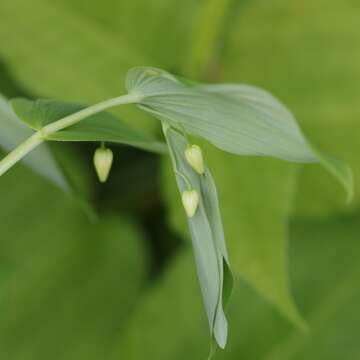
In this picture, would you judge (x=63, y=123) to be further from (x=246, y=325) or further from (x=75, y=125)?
(x=246, y=325)

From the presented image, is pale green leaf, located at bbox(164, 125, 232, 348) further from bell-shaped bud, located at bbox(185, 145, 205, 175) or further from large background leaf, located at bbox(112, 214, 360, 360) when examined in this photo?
large background leaf, located at bbox(112, 214, 360, 360)

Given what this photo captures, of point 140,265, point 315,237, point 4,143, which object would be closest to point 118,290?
point 140,265

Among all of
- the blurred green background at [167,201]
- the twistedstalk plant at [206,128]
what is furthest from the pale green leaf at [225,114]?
the blurred green background at [167,201]

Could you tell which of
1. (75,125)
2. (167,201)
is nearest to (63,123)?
(75,125)

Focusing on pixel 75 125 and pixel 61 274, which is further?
pixel 61 274

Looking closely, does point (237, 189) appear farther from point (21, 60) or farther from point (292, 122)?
point (292, 122)

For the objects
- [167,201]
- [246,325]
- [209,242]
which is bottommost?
[246,325]
